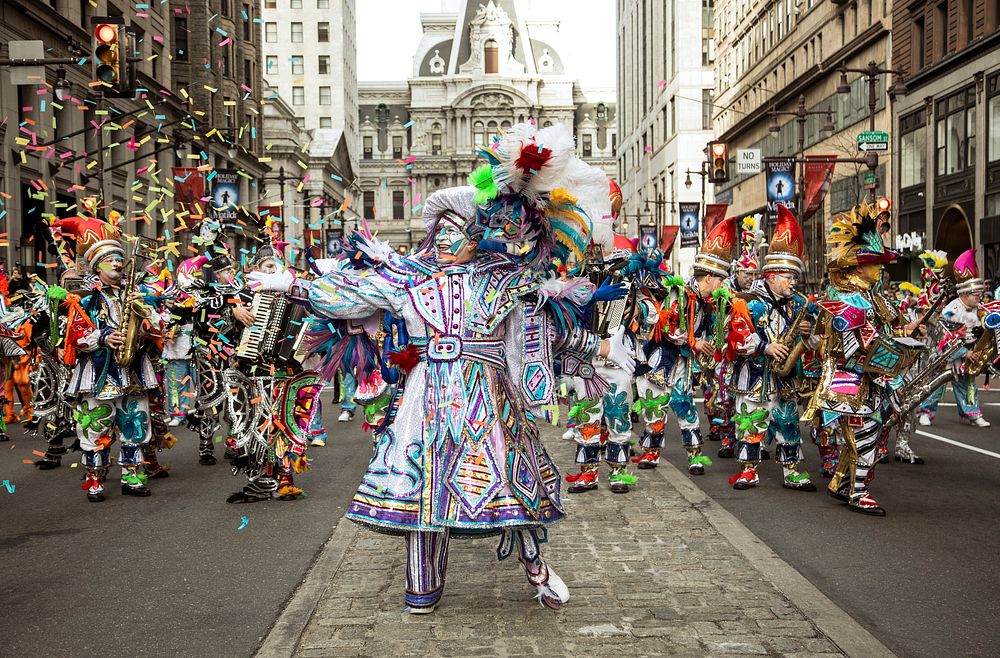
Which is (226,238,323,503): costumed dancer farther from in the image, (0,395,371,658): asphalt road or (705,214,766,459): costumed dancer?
(705,214,766,459): costumed dancer

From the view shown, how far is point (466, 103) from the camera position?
119750 millimetres

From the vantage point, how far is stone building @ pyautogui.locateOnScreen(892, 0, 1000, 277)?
29.0m

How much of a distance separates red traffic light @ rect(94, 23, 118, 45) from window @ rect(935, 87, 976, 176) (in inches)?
1004

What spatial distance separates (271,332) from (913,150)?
102 feet

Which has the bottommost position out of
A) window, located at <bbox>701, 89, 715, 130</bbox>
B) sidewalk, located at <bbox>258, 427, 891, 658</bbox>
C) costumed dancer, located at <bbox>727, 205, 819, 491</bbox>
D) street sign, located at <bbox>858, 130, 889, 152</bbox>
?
sidewalk, located at <bbox>258, 427, 891, 658</bbox>

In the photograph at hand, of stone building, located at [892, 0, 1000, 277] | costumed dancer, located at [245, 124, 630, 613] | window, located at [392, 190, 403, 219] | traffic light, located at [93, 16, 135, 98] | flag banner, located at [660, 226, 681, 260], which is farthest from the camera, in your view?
window, located at [392, 190, 403, 219]

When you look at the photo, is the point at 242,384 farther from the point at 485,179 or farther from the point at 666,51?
the point at 666,51

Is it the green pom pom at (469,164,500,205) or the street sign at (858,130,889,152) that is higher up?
the street sign at (858,130,889,152)

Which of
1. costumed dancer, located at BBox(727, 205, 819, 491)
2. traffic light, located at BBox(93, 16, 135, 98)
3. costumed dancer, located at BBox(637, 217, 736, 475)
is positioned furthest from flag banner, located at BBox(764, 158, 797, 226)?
traffic light, located at BBox(93, 16, 135, 98)

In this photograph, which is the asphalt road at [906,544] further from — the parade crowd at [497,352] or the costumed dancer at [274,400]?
the costumed dancer at [274,400]

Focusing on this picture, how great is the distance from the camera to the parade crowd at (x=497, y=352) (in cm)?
546

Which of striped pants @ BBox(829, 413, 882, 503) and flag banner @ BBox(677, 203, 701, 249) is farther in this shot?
flag banner @ BBox(677, 203, 701, 249)

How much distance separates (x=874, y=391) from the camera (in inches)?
328

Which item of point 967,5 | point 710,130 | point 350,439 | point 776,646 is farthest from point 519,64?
point 776,646
